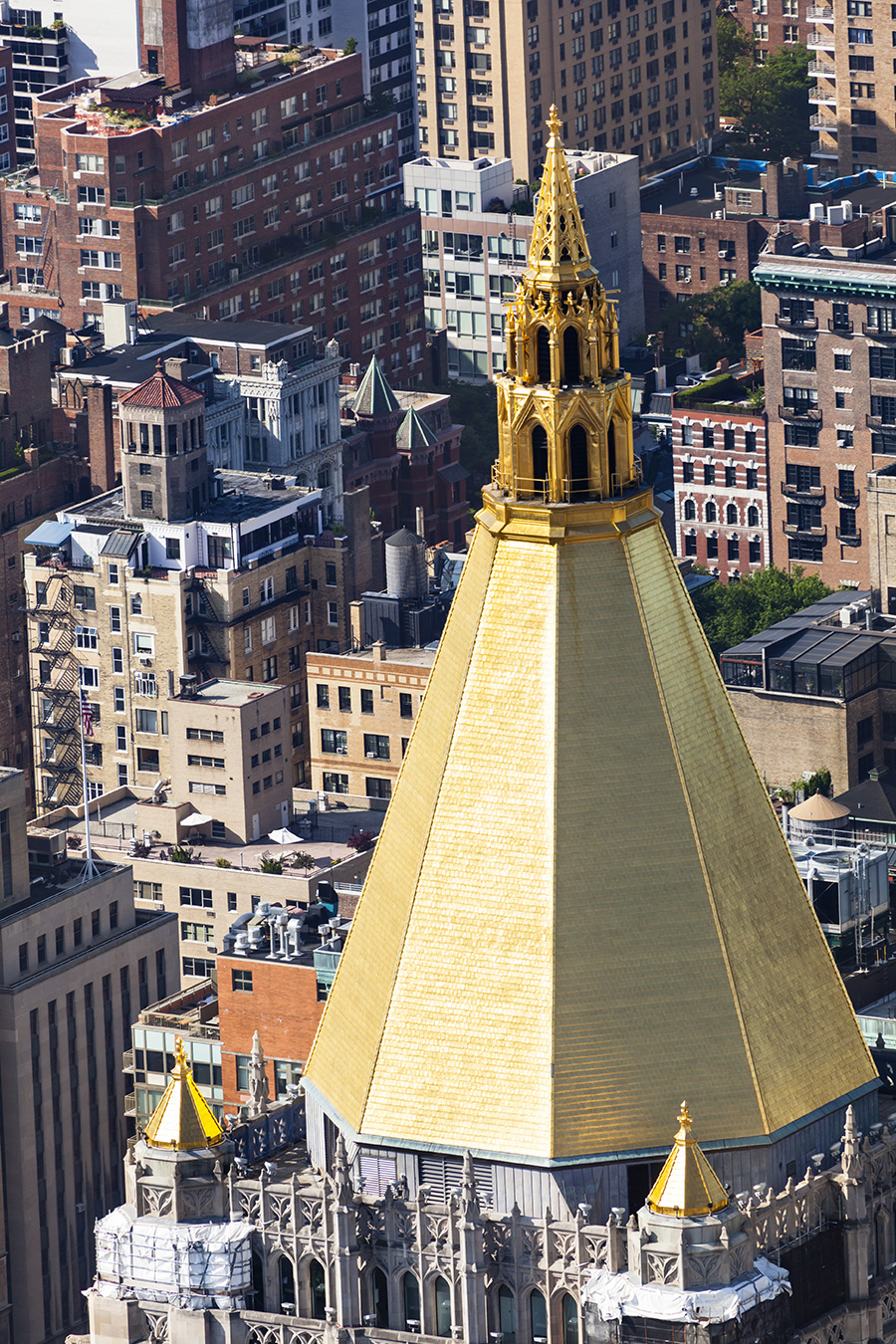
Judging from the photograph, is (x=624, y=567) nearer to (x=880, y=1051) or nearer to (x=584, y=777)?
(x=584, y=777)

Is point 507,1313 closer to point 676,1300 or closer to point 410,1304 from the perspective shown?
point 410,1304

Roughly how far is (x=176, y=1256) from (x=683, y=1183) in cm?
1411

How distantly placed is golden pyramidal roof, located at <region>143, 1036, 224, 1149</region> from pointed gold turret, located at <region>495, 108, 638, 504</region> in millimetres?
16232

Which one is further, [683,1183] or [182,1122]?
[182,1122]

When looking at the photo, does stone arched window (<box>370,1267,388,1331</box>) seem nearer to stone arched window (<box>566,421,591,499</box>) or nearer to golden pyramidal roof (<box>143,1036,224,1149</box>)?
golden pyramidal roof (<box>143,1036,224,1149</box>)

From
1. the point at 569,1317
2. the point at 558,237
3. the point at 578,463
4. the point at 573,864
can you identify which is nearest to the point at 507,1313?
the point at 569,1317

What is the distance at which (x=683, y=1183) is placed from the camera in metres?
99.4

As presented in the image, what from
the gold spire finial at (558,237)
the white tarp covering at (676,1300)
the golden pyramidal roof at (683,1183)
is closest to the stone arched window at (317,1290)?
the white tarp covering at (676,1300)

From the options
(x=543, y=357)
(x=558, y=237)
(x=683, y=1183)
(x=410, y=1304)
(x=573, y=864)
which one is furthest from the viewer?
(x=543, y=357)

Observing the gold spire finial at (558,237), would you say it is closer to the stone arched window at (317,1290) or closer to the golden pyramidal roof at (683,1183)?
the golden pyramidal roof at (683,1183)

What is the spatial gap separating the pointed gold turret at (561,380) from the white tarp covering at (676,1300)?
1887 cm

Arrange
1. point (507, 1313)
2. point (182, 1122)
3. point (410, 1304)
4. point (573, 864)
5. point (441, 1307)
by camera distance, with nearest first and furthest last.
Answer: point (507, 1313), point (441, 1307), point (573, 864), point (410, 1304), point (182, 1122)

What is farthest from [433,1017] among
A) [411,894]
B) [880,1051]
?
[880,1051]

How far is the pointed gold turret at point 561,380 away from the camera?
106000 mm
